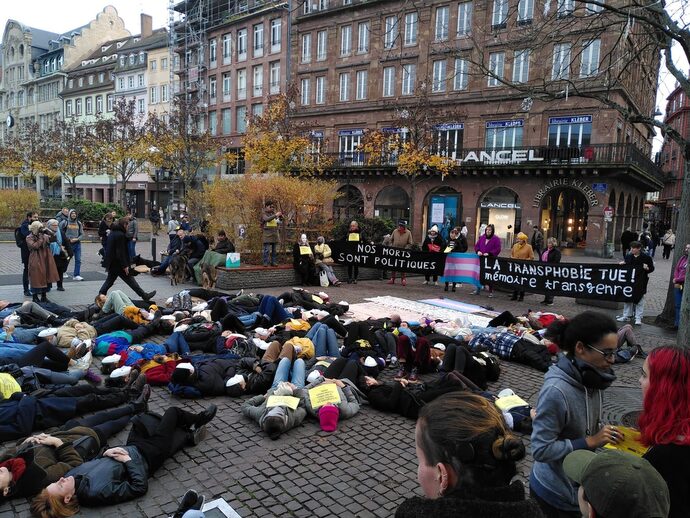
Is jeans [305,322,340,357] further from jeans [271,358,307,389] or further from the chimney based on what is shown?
the chimney

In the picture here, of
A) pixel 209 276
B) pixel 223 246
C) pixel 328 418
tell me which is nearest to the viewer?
pixel 328 418

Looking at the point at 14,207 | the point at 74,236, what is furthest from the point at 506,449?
the point at 14,207

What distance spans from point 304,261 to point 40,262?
7.14 metres

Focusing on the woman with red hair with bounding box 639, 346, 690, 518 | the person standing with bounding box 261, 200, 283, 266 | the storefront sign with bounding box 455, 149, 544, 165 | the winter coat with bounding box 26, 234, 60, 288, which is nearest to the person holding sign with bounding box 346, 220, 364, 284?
the person standing with bounding box 261, 200, 283, 266

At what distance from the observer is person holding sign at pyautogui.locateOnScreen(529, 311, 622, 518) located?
117 inches

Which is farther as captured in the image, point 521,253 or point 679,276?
point 521,253

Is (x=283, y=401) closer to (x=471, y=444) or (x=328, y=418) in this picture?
(x=328, y=418)

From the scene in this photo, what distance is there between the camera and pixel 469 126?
37.6 m

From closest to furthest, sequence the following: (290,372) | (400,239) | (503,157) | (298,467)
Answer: (298,467) < (290,372) < (400,239) < (503,157)

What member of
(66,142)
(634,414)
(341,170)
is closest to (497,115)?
(341,170)

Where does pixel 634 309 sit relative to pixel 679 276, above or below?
below

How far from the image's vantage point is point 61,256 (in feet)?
45.8

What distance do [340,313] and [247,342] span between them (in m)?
3.40

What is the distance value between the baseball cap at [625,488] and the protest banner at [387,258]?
1434 centimetres
